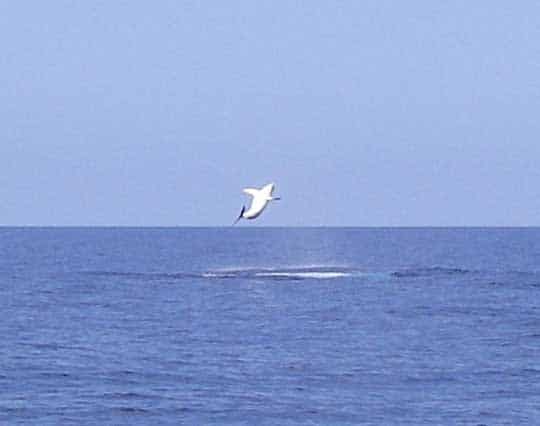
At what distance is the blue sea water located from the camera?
50969mm

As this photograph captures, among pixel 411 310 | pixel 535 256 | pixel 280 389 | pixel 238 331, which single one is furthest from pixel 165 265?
pixel 280 389

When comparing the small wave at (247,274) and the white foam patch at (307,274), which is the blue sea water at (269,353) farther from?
the white foam patch at (307,274)

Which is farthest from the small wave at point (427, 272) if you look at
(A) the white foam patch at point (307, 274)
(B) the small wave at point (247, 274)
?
(A) the white foam patch at point (307, 274)

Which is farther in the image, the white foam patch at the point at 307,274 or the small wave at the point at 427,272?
the small wave at the point at 427,272

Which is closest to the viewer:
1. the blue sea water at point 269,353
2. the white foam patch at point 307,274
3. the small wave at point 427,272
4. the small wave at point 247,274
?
the blue sea water at point 269,353

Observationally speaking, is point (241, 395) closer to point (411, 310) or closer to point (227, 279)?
point (411, 310)

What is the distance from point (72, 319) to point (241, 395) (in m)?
32.0

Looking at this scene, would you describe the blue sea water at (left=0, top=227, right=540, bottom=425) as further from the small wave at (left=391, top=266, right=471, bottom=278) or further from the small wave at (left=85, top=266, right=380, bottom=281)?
the small wave at (left=391, top=266, right=471, bottom=278)

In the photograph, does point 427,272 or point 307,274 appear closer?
point 307,274

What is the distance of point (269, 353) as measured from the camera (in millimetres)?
67375

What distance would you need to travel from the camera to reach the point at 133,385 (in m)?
56.2

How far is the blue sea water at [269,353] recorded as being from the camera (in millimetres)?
50969

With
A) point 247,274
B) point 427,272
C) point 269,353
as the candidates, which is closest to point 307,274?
point 247,274

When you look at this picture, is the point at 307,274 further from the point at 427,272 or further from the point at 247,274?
the point at 427,272
